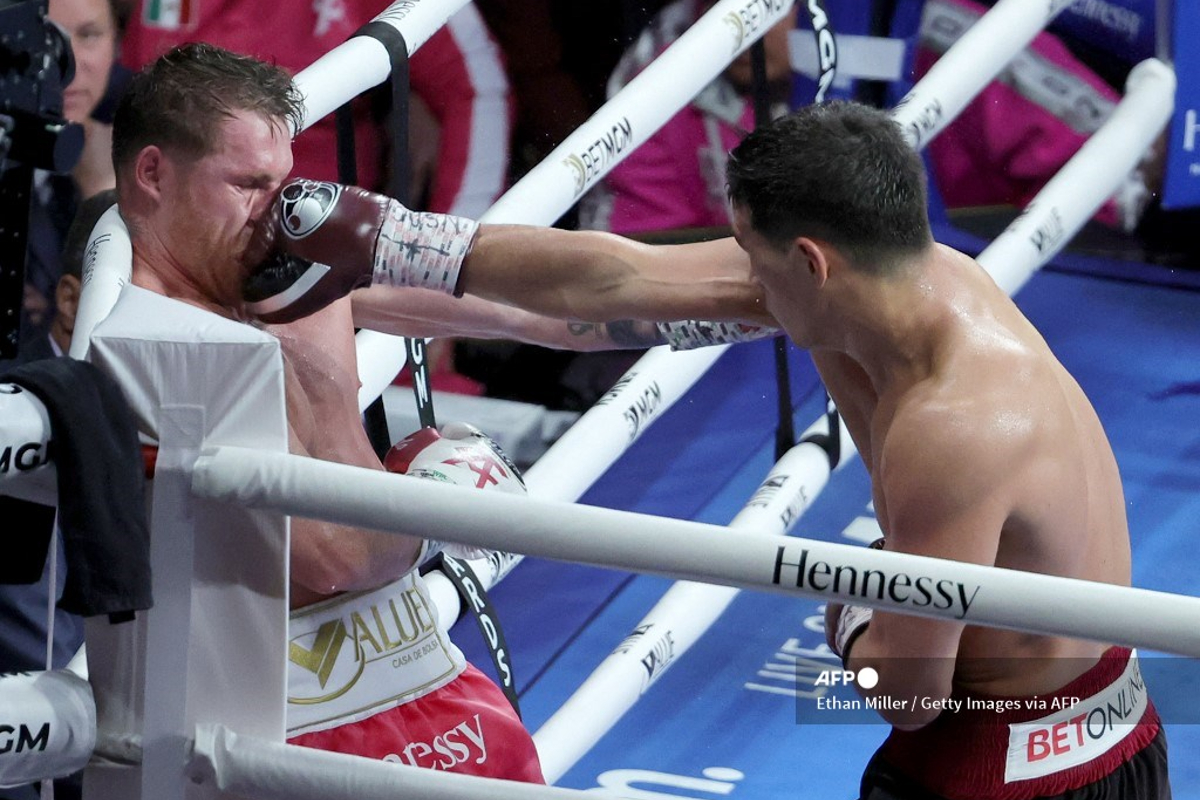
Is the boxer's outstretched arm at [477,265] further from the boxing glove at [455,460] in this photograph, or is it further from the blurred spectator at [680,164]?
the blurred spectator at [680,164]

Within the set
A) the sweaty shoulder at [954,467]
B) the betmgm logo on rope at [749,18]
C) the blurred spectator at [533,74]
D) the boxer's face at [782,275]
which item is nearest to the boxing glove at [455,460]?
the boxer's face at [782,275]

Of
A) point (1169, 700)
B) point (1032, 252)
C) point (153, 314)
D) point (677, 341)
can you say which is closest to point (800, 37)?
point (1032, 252)

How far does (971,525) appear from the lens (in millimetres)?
1538

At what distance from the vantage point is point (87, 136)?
3.39 meters

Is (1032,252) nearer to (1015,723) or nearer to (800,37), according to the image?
(800,37)

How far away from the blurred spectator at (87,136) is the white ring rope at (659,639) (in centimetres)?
126

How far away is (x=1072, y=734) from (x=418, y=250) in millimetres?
804

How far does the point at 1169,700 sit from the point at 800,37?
5.86ft

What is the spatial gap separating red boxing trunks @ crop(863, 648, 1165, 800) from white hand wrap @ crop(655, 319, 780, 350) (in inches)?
18.2

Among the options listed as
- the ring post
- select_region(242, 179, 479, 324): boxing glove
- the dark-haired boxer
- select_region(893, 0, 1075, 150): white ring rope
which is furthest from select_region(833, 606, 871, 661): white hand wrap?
select_region(893, 0, 1075, 150): white ring rope

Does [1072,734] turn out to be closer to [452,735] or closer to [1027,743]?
[1027,743]

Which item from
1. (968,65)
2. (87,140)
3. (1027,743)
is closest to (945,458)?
(1027,743)

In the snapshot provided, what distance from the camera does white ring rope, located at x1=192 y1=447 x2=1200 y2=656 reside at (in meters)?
1.06

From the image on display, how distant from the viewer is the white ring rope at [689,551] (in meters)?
1.06
